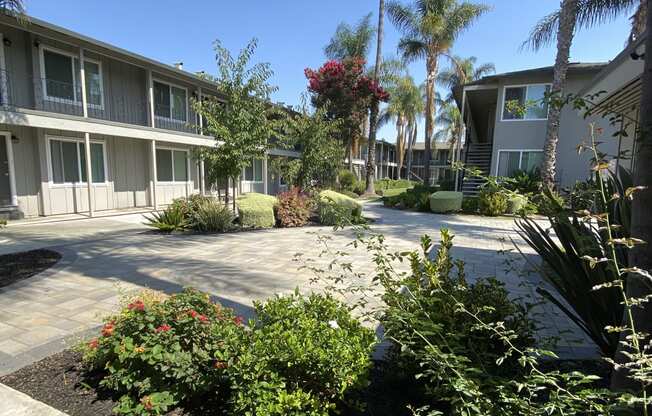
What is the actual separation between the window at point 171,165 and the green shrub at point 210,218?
740 centimetres

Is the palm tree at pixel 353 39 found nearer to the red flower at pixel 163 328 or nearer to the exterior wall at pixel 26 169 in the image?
the exterior wall at pixel 26 169

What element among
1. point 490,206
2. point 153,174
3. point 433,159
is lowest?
point 490,206

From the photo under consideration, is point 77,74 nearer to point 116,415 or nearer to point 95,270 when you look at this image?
point 95,270

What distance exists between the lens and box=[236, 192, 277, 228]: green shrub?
1005 centimetres

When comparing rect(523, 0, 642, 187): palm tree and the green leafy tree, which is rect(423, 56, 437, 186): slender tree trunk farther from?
the green leafy tree

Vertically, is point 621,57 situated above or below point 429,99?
below

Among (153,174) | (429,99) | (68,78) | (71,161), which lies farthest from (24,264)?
(429,99)

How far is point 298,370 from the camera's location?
6.23 ft

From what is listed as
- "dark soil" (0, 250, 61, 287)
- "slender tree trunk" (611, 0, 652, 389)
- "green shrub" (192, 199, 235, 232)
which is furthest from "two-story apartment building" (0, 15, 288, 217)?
"slender tree trunk" (611, 0, 652, 389)

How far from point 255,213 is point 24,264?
5.33 metres

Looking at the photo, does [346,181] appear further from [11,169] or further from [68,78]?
[11,169]

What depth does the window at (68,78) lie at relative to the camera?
11648mm

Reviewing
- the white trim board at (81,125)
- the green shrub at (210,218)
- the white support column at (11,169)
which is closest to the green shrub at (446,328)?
the green shrub at (210,218)

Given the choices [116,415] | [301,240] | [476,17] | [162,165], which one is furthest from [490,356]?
[476,17]
